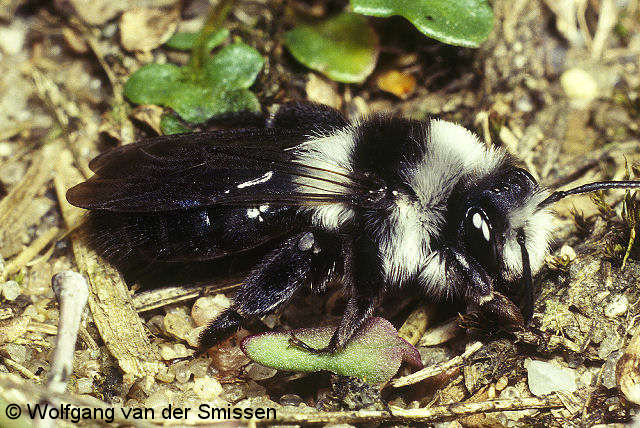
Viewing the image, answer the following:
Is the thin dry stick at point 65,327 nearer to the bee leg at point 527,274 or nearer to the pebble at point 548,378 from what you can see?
the bee leg at point 527,274

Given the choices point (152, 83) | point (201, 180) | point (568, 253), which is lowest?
point (568, 253)

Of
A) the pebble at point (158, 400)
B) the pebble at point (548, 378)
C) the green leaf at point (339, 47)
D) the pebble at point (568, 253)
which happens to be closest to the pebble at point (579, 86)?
the green leaf at point (339, 47)

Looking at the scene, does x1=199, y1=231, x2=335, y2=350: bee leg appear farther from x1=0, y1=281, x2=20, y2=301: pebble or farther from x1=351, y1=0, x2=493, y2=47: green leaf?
x1=351, y1=0, x2=493, y2=47: green leaf

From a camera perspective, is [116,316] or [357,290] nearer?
[357,290]

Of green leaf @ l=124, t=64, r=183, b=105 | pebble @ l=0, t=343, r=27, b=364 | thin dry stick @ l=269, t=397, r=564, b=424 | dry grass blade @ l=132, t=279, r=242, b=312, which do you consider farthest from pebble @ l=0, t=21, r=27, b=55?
thin dry stick @ l=269, t=397, r=564, b=424

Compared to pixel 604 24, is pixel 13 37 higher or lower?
lower

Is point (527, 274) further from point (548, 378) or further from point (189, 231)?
point (189, 231)

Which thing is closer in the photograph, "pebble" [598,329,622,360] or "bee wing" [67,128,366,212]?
"bee wing" [67,128,366,212]

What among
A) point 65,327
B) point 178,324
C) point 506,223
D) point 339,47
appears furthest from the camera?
point 339,47

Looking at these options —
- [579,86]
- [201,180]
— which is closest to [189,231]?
[201,180]
